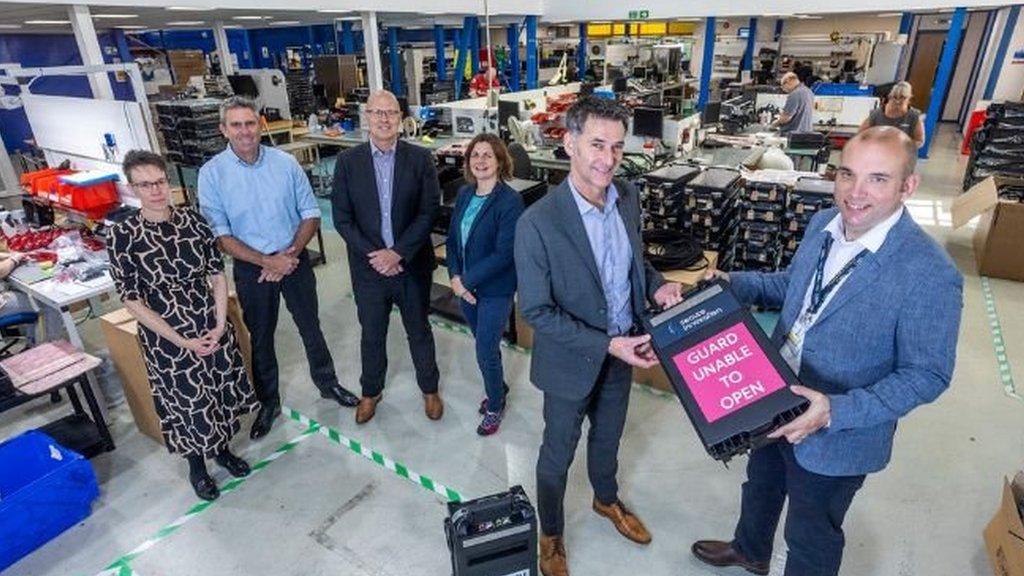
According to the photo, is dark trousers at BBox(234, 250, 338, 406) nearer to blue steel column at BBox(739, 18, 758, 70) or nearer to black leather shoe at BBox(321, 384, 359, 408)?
black leather shoe at BBox(321, 384, 359, 408)

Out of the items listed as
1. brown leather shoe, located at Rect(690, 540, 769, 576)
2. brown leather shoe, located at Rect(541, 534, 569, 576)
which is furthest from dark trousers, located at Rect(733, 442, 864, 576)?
brown leather shoe, located at Rect(541, 534, 569, 576)

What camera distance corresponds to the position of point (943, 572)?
2240 millimetres

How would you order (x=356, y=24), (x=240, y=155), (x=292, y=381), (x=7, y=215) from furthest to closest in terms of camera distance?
(x=356, y=24)
(x=7, y=215)
(x=292, y=381)
(x=240, y=155)

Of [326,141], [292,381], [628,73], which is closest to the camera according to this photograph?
[292,381]

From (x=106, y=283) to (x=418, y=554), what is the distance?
2.24 m

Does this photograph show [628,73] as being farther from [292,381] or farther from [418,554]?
[418,554]

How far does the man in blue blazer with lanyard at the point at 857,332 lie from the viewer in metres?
1.32

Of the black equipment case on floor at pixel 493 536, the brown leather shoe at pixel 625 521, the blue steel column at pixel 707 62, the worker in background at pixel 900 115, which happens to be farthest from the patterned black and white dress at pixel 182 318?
the blue steel column at pixel 707 62

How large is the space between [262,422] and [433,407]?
94cm

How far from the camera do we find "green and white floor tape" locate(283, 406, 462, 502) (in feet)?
8.82

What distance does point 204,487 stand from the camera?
2662 mm

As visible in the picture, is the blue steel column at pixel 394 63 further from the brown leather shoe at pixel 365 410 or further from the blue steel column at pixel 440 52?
the brown leather shoe at pixel 365 410

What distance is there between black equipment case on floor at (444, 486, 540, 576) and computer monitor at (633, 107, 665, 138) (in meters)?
4.19

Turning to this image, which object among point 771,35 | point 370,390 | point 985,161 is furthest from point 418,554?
point 771,35
